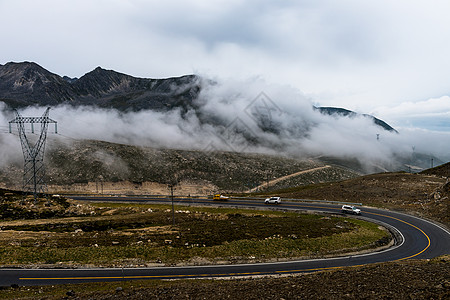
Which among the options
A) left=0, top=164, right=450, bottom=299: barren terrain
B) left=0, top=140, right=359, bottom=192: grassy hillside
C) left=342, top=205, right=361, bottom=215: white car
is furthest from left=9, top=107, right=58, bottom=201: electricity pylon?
left=342, top=205, right=361, bottom=215: white car

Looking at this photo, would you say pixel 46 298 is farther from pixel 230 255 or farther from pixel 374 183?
pixel 374 183

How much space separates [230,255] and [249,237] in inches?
269

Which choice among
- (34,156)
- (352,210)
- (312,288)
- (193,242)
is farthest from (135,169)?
(312,288)

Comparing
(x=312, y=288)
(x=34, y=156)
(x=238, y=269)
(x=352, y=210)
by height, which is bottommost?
(x=238, y=269)

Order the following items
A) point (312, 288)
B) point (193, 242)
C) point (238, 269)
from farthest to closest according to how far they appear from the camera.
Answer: point (193, 242), point (238, 269), point (312, 288)

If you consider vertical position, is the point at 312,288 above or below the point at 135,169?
below

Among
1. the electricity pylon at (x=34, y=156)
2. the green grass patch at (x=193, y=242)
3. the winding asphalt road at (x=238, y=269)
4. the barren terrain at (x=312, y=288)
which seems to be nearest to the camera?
the barren terrain at (x=312, y=288)

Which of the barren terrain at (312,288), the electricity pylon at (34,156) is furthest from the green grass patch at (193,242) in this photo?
the electricity pylon at (34,156)

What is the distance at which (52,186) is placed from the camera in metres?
147

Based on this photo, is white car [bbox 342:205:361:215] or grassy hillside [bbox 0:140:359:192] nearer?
white car [bbox 342:205:361:215]

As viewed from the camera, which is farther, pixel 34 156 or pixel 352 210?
pixel 34 156

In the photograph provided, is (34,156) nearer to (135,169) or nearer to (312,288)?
(312,288)

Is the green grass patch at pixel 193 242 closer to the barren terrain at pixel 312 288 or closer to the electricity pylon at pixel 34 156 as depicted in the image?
the barren terrain at pixel 312 288

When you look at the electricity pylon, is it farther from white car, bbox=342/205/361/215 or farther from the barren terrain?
white car, bbox=342/205/361/215
